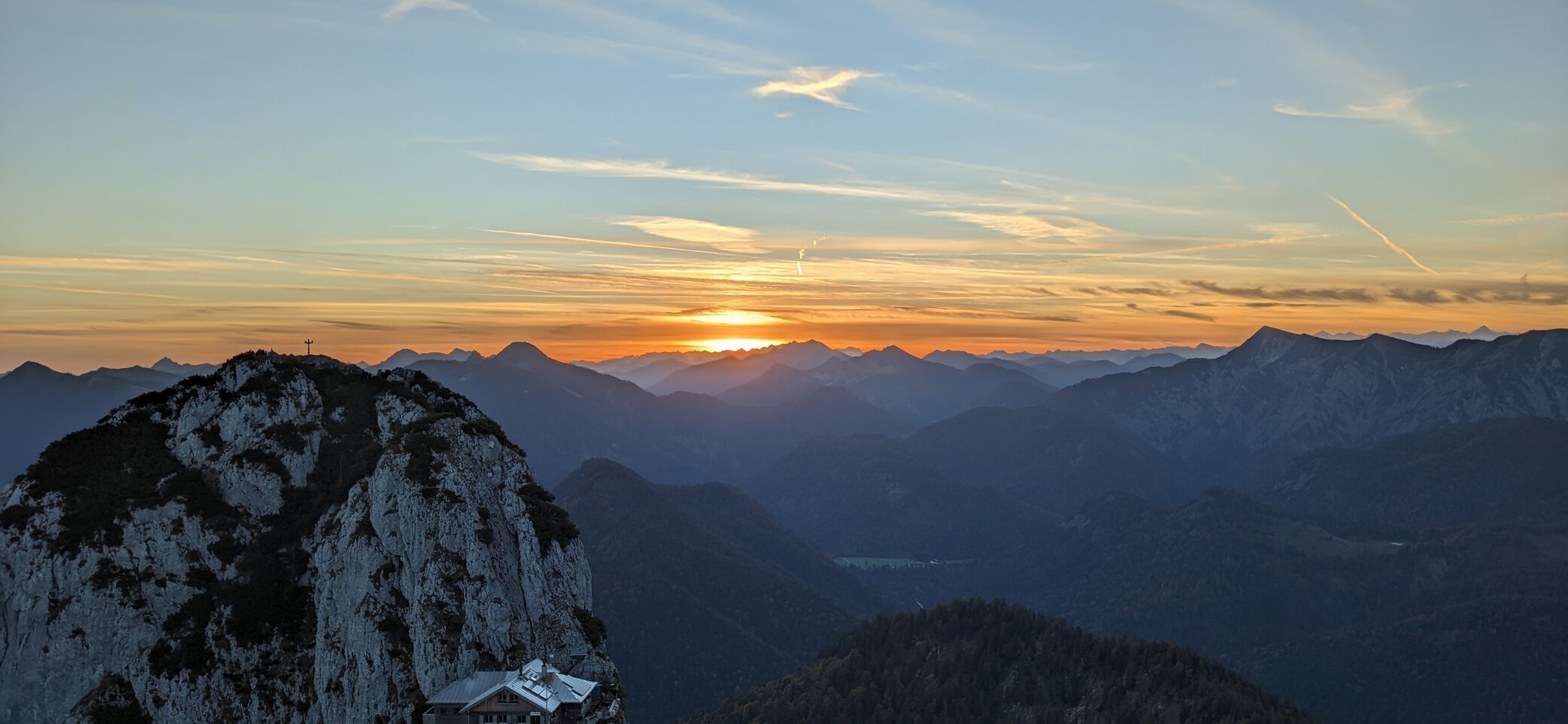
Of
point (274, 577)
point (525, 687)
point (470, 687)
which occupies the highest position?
point (274, 577)

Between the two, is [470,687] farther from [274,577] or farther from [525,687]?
[274,577]

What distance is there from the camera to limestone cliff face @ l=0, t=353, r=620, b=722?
10394 centimetres

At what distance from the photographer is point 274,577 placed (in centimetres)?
11475

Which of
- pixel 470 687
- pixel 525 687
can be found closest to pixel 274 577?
pixel 470 687

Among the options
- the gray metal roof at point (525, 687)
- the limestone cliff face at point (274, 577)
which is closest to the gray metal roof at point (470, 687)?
the gray metal roof at point (525, 687)

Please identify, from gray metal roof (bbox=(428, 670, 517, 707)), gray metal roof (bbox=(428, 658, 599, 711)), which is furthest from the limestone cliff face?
gray metal roof (bbox=(428, 658, 599, 711))

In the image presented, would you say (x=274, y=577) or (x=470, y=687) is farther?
(x=274, y=577)

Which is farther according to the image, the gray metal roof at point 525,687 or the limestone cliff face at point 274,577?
the limestone cliff face at point 274,577

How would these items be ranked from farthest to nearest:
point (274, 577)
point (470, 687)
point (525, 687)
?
point (274, 577) < point (470, 687) < point (525, 687)

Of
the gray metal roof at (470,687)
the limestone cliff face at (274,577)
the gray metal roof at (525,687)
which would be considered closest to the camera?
the gray metal roof at (525,687)

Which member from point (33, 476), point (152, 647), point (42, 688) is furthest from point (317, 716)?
point (33, 476)

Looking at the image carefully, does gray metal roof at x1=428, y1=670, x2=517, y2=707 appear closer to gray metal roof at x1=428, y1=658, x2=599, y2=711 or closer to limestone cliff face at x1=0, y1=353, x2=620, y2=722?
gray metal roof at x1=428, y1=658, x2=599, y2=711

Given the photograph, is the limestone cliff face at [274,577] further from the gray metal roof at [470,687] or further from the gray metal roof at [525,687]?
the gray metal roof at [525,687]

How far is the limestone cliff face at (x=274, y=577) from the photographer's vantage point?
104 metres
